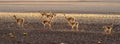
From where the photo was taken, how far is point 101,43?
73.2 feet

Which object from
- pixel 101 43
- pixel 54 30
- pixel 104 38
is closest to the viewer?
pixel 101 43

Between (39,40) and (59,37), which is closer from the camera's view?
(39,40)

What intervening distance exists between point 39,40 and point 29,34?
10.0ft

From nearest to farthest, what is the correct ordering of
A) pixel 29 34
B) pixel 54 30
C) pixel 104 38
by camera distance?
pixel 104 38 → pixel 29 34 → pixel 54 30

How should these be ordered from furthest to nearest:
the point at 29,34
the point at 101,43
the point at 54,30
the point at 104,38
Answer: the point at 54,30, the point at 29,34, the point at 104,38, the point at 101,43

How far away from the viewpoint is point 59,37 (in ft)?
81.9

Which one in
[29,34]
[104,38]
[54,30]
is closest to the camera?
[104,38]

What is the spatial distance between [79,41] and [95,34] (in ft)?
12.2

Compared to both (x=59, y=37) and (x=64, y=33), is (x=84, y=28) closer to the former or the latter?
(x=64, y=33)

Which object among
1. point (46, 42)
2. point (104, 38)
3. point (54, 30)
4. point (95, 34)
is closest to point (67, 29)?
point (54, 30)

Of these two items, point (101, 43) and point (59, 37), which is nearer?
point (101, 43)

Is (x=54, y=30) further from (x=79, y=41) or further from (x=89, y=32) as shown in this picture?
(x=79, y=41)

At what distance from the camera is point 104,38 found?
81.0ft

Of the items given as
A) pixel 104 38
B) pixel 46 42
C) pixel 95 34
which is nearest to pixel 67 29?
pixel 95 34
